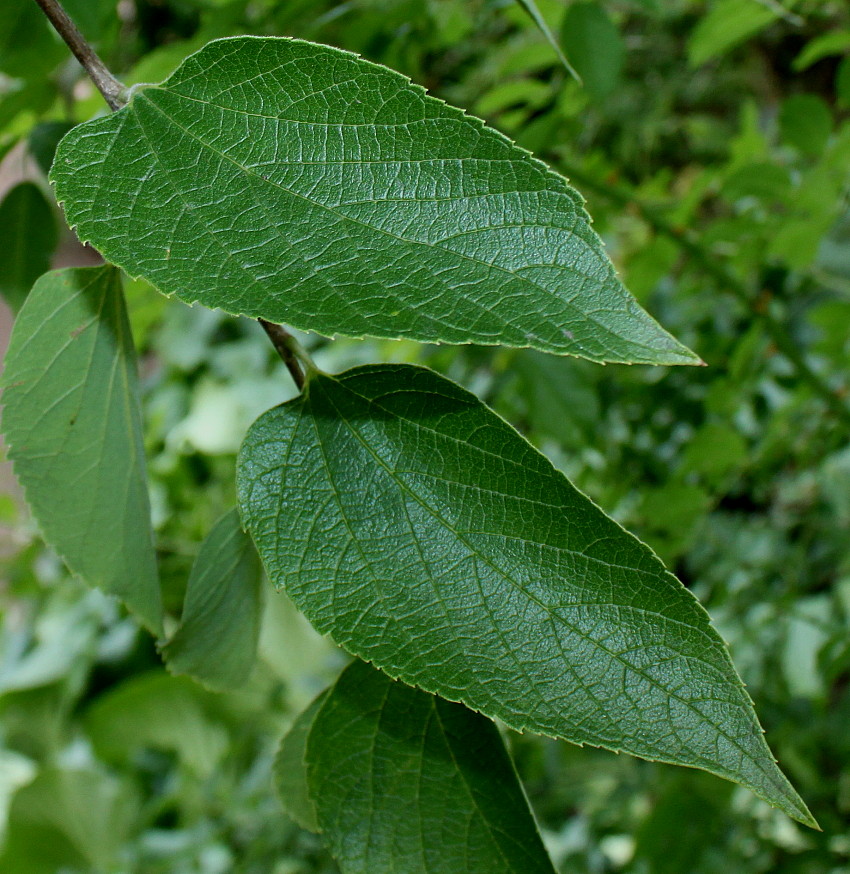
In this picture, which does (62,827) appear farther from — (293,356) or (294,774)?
(293,356)

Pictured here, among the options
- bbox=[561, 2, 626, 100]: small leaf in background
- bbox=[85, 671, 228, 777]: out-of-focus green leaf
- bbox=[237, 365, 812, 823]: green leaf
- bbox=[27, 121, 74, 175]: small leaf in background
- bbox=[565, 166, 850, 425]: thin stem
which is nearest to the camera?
bbox=[237, 365, 812, 823]: green leaf

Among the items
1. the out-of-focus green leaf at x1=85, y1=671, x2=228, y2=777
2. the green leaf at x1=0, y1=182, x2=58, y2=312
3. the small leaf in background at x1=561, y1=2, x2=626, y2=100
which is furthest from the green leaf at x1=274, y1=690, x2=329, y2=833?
the out-of-focus green leaf at x1=85, y1=671, x2=228, y2=777

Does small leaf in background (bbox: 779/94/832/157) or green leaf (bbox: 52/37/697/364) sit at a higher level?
green leaf (bbox: 52/37/697/364)

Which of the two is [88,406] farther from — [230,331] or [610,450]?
[230,331]

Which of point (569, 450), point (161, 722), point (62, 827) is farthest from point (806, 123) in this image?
point (62, 827)

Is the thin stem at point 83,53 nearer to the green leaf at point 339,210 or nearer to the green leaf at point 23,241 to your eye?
the green leaf at point 339,210

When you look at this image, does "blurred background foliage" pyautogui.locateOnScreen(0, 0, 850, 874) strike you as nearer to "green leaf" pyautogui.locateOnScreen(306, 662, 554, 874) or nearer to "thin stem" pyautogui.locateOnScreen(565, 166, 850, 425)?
"thin stem" pyautogui.locateOnScreen(565, 166, 850, 425)

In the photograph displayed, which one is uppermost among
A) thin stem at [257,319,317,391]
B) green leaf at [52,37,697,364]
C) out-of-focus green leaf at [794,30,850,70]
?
green leaf at [52,37,697,364]
